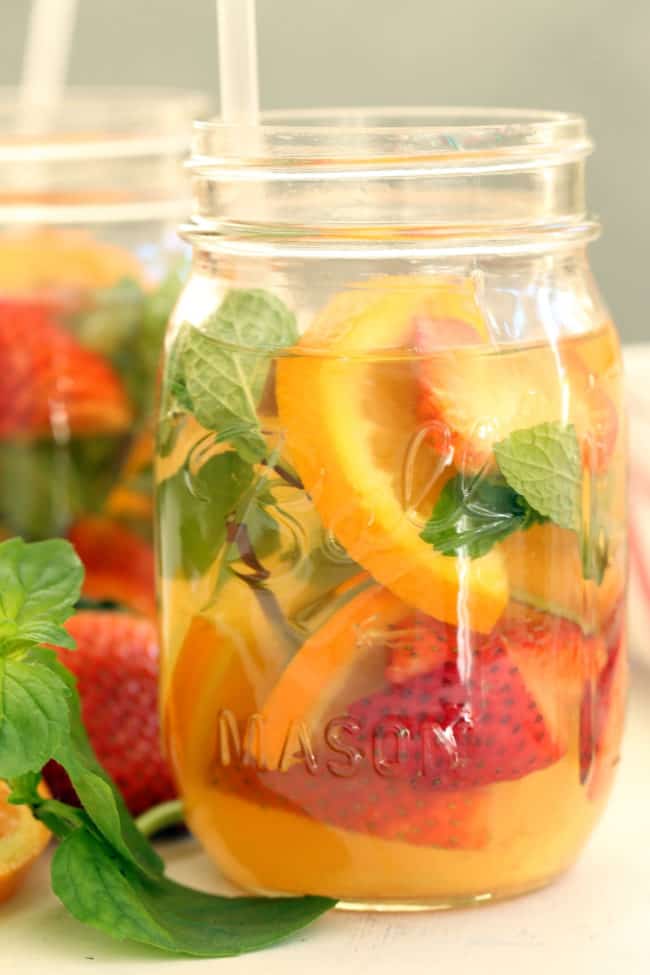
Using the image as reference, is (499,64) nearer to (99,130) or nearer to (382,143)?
(99,130)

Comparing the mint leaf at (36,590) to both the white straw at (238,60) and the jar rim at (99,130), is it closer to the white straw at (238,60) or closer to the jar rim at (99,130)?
the white straw at (238,60)

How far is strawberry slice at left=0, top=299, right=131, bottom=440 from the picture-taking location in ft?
3.19

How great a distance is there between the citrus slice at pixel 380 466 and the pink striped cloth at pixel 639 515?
31 cm

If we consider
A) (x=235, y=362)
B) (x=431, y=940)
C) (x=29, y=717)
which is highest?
(x=235, y=362)

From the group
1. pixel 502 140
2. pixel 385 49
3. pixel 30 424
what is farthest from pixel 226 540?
pixel 385 49

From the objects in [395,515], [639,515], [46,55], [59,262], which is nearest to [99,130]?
[59,262]

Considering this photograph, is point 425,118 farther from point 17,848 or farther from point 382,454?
point 17,848

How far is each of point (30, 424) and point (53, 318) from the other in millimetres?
65

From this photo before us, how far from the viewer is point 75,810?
643mm

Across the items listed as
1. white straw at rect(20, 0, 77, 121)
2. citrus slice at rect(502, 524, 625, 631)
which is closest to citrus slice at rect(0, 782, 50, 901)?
citrus slice at rect(502, 524, 625, 631)

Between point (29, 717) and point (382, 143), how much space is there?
256 millimetres

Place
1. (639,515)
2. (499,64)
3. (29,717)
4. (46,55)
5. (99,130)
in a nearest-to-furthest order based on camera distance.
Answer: (29,717) < (639,515) < (99,130) < (46,55) < (499,64)

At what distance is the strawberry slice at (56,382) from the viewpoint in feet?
3.19

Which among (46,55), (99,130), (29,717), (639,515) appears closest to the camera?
(29,717)
